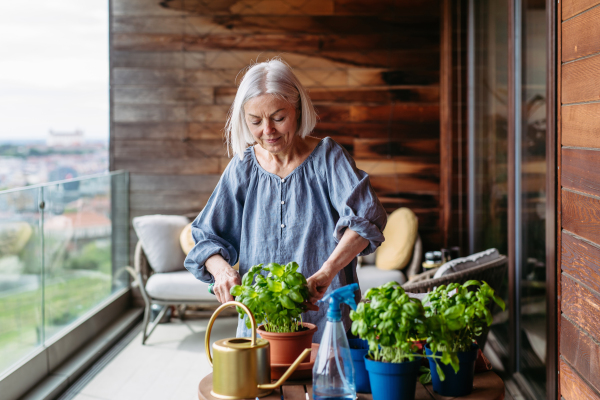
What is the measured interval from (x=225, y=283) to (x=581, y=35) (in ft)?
3.62

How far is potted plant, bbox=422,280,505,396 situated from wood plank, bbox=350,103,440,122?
3509 millimetres

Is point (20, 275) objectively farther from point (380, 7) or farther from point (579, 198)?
point (380, 7)

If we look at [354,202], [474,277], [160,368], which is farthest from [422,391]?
[160,368]

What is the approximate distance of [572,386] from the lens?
1609 mm

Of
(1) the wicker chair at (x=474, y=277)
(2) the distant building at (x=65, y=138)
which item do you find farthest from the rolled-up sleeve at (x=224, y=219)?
(2) the distant building at (x=65, y=138)

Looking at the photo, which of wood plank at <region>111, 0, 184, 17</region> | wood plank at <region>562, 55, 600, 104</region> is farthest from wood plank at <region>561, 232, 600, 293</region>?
wood plank at <region>111, 0, 184, 17</region>

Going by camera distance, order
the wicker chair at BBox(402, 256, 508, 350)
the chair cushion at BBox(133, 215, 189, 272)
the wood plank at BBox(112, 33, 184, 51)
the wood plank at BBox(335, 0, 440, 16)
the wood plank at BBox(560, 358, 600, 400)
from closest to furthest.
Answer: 1. the wood plank at BBox(560, 358, 600, 400)
2. the wicker chair at BBox(402, 256, 508, 350)
3. the chair cushion at BBox(133, 215, 189, 272)
4. the wood plank at BBox(335, 0, 440, 16)
5. the wood plank at BBox(112, 33, 184, 51)

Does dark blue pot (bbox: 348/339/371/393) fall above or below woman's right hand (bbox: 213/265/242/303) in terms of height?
below

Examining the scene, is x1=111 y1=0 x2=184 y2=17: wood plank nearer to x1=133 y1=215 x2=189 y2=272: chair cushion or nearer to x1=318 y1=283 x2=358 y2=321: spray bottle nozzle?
x1=133 y1=215 x2=189 y2=272: chair cushion

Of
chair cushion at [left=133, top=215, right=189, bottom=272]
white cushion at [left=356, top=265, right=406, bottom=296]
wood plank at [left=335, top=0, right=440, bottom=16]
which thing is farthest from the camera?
wood plank at [left=335, top=0, right=440, bottom=16]

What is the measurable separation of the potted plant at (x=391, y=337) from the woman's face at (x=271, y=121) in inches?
25.9

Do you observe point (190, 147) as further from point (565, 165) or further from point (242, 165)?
point (565, 165)

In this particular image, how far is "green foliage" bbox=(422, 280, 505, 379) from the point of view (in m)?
1.03

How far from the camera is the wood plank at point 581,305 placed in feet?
4.73
